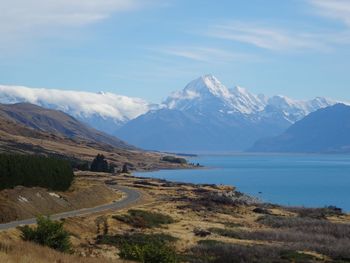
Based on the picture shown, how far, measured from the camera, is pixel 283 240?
50062mm

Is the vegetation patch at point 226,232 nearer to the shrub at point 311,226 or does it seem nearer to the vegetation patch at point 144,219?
the vegetation patch at point 144,219

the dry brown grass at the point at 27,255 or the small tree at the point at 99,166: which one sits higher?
the small tree at the point at 99,166

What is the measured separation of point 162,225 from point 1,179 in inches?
580

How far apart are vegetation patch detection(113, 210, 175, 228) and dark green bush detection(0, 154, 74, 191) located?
965 cm

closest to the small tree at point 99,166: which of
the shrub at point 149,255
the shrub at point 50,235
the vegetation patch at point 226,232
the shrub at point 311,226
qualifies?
the shrub at point 311,226

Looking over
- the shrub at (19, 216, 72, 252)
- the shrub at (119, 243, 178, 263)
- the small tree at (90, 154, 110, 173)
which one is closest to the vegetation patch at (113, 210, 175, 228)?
the shrub at (19, 216, 72, 252)

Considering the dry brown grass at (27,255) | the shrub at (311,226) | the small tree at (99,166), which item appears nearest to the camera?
the dry brown grass at (27,255)

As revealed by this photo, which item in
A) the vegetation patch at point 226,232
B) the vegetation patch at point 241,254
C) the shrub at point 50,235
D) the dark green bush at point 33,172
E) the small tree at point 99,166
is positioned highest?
the small tree at point 99,166

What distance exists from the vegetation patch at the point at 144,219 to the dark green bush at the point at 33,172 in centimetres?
965

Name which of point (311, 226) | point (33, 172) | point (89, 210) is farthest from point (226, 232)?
point (33, 172)

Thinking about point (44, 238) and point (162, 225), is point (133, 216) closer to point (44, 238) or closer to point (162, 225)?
point (162, 225)

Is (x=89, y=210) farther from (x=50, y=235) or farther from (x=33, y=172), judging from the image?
(x=50, y=235)

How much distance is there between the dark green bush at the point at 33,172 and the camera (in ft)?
178

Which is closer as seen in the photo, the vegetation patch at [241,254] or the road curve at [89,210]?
the vegetation patch at [241,254]
